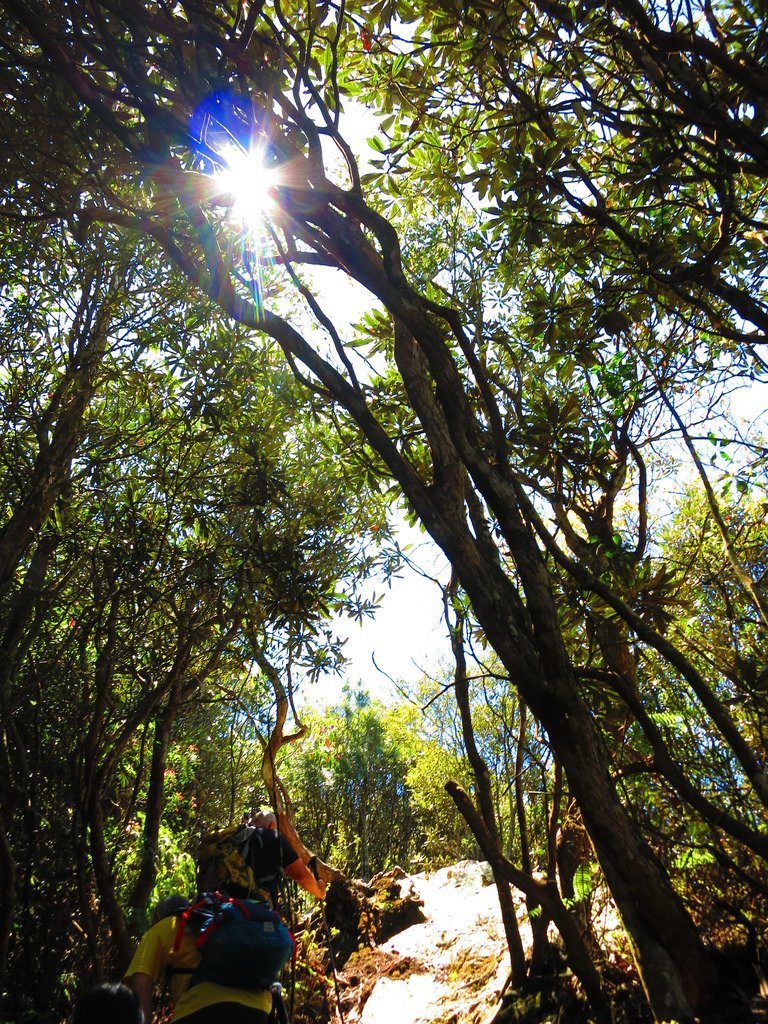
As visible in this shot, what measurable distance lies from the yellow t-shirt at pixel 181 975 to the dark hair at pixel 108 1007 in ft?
0.79

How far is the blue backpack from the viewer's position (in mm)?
2697

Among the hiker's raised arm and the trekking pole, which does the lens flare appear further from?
the trekking pole

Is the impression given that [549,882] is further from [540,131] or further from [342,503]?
[540,131]

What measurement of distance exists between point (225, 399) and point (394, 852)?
23.9m

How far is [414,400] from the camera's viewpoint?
12.2 ft

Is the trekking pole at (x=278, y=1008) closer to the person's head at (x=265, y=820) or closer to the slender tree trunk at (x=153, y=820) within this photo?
the person's head at (x=265, y=820)

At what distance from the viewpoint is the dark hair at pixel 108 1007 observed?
2402 mm

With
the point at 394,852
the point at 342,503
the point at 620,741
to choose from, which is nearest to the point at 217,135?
the point at 342,503

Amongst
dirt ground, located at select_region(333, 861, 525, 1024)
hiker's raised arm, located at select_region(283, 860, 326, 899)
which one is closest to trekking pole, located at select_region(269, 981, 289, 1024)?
hiker's raised arm, located at select_region(283, 860, 326, 899)

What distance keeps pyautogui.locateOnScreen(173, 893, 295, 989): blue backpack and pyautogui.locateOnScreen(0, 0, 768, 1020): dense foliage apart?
116 cm

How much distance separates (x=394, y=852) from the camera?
24.6 metres

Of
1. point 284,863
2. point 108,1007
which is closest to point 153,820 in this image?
point 284,863

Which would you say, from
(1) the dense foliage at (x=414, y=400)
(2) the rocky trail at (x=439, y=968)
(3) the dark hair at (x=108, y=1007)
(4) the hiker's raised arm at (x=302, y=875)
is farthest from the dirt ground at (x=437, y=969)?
(3) the dark hair at (x=108, y=1007)

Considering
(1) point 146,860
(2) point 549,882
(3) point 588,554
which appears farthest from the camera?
(1) point 146,860
